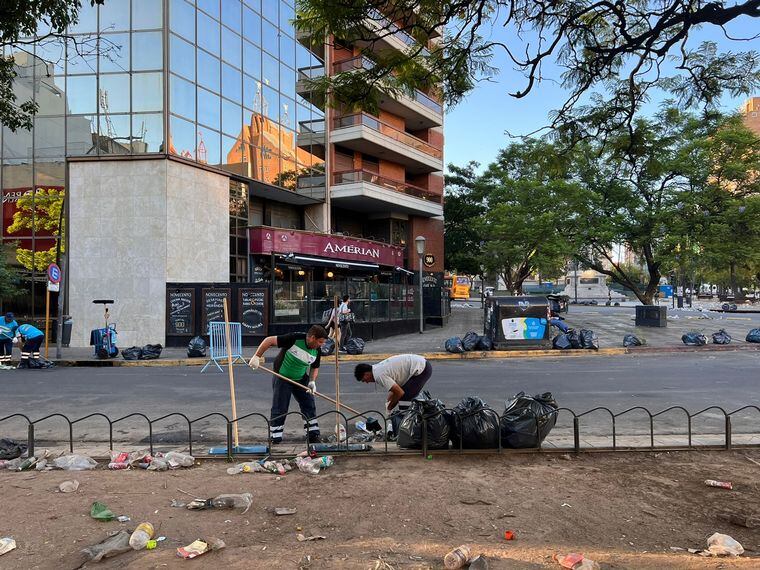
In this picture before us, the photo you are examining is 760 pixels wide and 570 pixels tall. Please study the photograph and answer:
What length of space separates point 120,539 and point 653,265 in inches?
969

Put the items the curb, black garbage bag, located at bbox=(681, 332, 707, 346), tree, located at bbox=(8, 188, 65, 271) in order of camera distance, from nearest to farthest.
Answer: the curb, black garbage bag, located at bbox=(681, 332, 707, 346), tree, located at bbox=(8, 188, 65, 271)

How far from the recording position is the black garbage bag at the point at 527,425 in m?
5.30

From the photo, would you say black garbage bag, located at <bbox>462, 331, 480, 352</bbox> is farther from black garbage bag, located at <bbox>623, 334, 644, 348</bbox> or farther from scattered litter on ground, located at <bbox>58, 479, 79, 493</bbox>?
scattered litter on ground, located at <bbox>58, 479, 79, 493</bbox>

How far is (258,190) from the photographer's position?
23.2 metres

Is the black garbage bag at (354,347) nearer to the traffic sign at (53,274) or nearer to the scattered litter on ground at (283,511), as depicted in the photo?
the traffic sign at (53,274)

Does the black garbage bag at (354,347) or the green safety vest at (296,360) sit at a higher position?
the green safety vest at (296,360)

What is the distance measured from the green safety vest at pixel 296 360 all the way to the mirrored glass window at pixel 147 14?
17432mm

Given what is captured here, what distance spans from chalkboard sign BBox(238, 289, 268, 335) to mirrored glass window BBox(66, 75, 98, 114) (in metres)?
9.12

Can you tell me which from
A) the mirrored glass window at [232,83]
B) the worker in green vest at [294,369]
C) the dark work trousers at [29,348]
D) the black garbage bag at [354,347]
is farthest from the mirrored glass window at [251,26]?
the worker in green vest at [294,369]

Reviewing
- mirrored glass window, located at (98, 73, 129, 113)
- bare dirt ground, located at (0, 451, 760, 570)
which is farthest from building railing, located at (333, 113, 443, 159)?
bare dirt ground, located at (0, 451, 760, 570)

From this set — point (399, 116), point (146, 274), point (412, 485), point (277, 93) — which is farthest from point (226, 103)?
point (412, 485)

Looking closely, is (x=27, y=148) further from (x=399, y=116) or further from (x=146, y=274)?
(x=399, y=116)

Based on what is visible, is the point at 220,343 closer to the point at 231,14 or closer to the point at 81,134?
the point at 81,134

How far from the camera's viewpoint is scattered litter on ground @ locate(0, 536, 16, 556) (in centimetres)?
334
